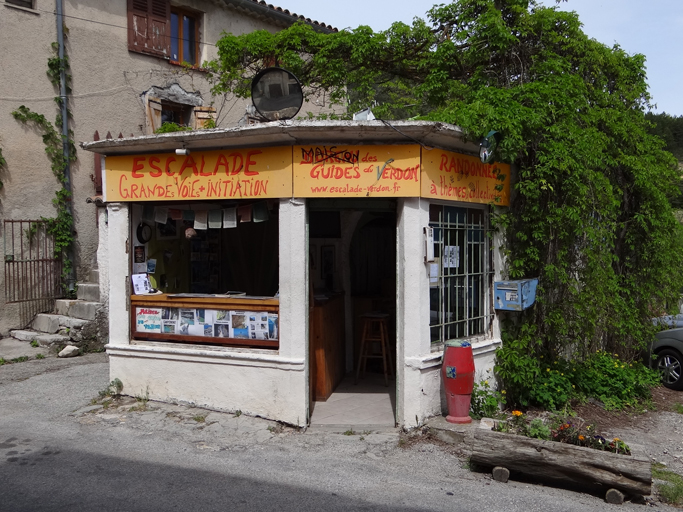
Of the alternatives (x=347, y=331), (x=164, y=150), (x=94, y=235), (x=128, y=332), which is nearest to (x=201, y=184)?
(x=164, y=150)

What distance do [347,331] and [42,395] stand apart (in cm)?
437

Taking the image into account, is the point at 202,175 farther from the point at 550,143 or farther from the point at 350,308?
the point at 550,143

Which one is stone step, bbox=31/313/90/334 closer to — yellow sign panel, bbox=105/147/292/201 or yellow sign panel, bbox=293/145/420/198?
yellow sign panel, bbox=105/147/292/201

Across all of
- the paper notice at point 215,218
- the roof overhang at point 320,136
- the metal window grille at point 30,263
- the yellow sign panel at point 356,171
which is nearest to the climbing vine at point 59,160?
the metal window grille at point 30,263

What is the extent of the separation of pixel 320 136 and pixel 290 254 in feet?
4.44

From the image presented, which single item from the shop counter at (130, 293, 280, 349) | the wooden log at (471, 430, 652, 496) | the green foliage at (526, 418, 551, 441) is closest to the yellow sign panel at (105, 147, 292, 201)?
the shop counter at (130, 293, 280, 349)

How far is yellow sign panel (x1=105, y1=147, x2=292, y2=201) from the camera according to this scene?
21.6ft

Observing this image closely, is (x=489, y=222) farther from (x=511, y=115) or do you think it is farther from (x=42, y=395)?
(x=42, y=395)

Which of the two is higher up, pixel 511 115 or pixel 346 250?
pixel 511 115

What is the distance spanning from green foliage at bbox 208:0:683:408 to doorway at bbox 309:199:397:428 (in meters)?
1.73

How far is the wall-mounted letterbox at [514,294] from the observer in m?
7.29

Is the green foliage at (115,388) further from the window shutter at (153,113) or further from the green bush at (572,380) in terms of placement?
the window shutter at (153,113)

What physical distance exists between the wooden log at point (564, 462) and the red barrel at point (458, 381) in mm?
918

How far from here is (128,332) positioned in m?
7.46
